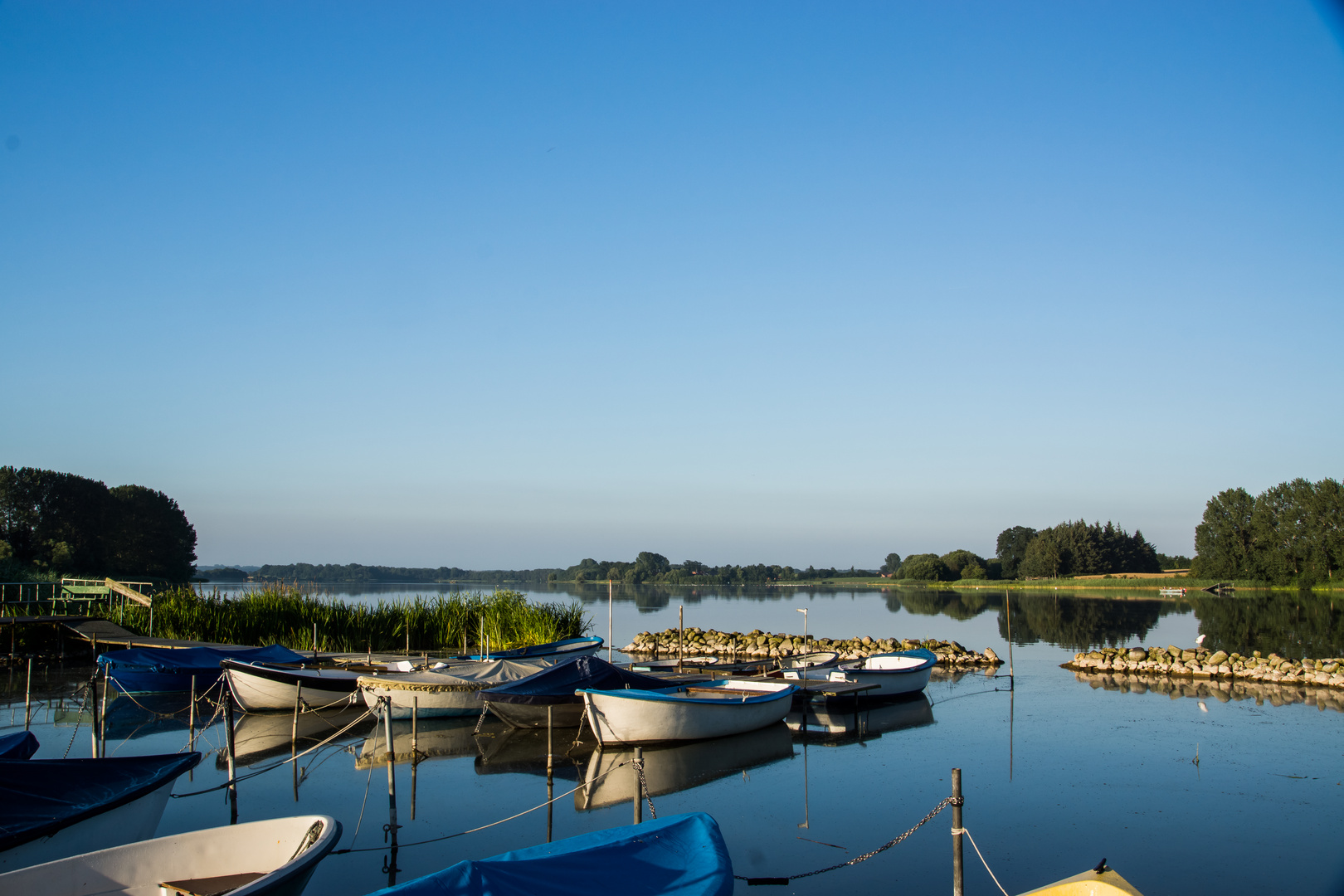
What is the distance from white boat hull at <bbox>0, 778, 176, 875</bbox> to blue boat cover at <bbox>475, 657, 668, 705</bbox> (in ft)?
22.6

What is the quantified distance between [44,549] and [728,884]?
217 feet

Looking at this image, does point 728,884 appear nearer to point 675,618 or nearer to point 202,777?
point 202,777

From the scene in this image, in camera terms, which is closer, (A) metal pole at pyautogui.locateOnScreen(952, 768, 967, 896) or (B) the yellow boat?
(B) the yellow boat

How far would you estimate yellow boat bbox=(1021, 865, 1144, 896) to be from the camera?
5.80 metres

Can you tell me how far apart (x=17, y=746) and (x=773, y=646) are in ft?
79.5

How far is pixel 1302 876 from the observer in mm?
8930

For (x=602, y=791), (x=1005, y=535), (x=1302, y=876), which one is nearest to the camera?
(x=1302, y=876)

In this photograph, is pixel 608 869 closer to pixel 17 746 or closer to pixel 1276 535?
pixel 17 746

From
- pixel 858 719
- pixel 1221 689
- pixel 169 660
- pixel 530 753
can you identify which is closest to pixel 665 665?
pixel 858 719

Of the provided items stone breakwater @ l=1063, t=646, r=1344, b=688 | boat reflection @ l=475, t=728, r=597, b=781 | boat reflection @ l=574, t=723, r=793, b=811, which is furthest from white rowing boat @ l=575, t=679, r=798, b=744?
stone breakwater @ l=1063, t=646, r=1344, b=688

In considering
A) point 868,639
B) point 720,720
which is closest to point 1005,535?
point 868,639

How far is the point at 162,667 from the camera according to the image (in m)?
20.3

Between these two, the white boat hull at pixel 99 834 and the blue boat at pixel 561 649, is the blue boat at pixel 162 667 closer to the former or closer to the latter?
the blue boat at pixel 561 649

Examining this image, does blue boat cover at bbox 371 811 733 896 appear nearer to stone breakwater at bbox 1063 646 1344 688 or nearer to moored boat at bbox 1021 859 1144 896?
moored boat at bbox 1021 859 1144 896
